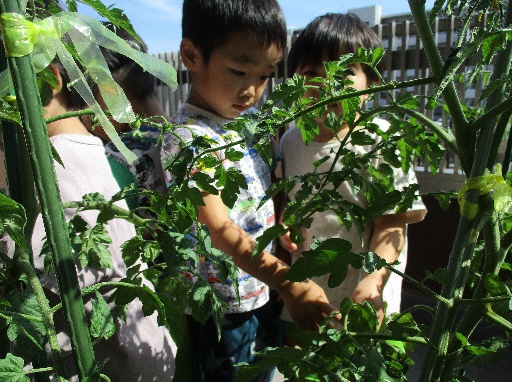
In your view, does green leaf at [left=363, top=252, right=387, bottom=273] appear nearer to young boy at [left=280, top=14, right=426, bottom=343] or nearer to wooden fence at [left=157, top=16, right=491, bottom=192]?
young boy at [left=280, top=14, right=426, bottom=343]

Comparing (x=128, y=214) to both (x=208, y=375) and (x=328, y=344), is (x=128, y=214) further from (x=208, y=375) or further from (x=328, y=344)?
(x=208, y=375)

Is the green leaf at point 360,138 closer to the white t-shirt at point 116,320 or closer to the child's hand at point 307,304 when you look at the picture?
the child's hand at point 307,304

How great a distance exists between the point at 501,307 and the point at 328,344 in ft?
0.80

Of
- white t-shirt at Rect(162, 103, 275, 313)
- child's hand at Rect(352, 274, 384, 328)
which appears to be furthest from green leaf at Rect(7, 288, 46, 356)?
white t-shirt at Rect(162, 103, 275, 313)

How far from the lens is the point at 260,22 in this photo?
4.96 ft

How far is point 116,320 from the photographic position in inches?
41.2

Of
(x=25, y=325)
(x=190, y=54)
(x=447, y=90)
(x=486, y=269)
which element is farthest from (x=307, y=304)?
(x=190, y=54)

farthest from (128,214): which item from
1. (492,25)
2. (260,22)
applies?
(260,22)

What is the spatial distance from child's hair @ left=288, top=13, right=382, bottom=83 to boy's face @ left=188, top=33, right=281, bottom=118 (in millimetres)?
124

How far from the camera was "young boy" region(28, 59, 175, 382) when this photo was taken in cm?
103

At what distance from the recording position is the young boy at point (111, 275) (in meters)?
1.03

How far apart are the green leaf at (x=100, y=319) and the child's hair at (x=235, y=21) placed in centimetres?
123

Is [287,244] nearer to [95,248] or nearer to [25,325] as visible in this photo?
[95,248]

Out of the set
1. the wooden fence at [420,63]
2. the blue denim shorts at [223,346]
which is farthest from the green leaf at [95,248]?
the wooden fence at [420,63]
